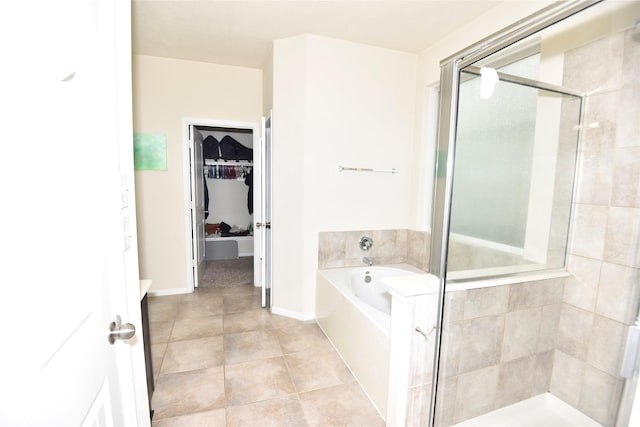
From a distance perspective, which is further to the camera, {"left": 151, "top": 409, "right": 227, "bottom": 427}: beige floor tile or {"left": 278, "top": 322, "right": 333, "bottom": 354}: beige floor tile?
{"left": 278, "top": 322, "right": 333, "bottom": 354}: beige floor tile

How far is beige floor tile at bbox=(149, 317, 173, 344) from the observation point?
2.47 metres

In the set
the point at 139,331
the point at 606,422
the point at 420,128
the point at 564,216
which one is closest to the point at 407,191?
the point at 420,128

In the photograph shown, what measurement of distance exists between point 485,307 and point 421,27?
7.46ft

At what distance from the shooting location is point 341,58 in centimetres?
272

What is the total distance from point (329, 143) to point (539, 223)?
1.76 meters

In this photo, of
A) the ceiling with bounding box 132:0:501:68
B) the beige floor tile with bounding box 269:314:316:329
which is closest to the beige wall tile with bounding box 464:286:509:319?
the beige floor tile with bounding box 269:314:316:329

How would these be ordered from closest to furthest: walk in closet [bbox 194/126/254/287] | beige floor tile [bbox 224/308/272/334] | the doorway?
beige floor tile [bbox 224/308/272/334], the doorway, walk in closet [bbox 194/126/254/287]

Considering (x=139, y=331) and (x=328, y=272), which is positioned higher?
(x=139, y=331)

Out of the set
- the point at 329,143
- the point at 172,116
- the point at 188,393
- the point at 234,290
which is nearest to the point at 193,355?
the point at 188,393

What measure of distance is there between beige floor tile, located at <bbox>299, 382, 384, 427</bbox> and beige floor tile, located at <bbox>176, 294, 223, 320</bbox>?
1534 mm

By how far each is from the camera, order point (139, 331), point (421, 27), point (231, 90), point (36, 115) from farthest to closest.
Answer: point (231, 90)
point (421, 27)
point (139, 331)
point (36, 115)

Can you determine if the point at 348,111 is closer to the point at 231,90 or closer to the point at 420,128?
the point at 420,128

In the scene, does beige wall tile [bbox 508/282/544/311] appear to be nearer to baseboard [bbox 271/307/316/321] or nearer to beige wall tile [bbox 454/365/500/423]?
beige wall tile [bbox 454/365/500/423]

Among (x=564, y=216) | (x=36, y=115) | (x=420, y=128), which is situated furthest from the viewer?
(x=420, y=128)
